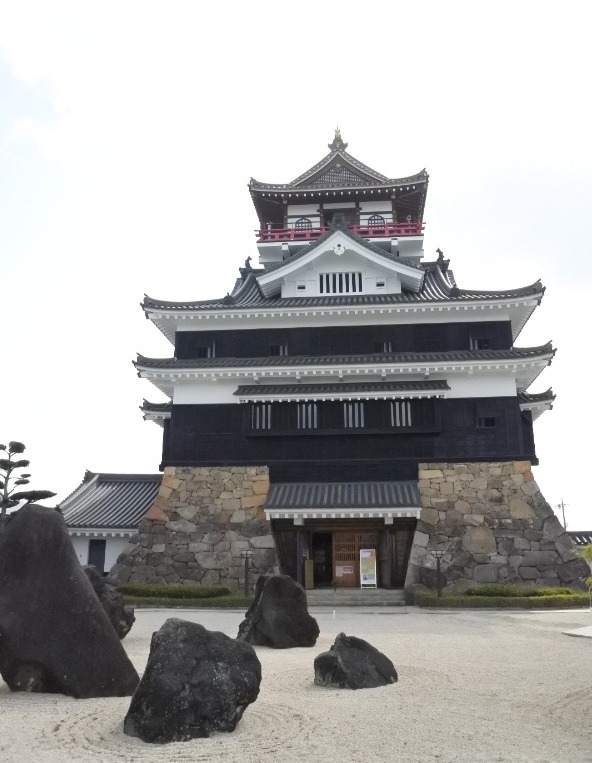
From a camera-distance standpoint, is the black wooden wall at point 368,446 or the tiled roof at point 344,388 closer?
the tiled roof at point 344,388

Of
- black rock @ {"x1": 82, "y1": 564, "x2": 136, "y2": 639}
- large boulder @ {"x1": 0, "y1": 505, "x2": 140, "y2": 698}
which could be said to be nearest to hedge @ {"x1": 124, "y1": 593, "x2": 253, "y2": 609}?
black rock @ {"x1": 82, "y1": 564, "x2": 136, "y2": 639}

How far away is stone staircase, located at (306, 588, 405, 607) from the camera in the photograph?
20.8m

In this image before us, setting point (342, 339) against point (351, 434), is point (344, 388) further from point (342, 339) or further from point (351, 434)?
point (342, 339)

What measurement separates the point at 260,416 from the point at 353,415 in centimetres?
A: 354

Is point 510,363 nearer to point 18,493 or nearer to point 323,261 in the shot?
point 323,261

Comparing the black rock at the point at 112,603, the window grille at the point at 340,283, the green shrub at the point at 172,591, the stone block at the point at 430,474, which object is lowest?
the green shrub at the point at 172,591

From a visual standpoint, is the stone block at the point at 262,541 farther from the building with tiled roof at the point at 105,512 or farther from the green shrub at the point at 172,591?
the building with tiled roof at the point at 105,512

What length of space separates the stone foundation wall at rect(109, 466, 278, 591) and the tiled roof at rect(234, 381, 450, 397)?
2.91 meters

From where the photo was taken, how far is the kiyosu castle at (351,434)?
72.8 feet

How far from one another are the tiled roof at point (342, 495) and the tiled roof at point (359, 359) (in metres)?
4.51

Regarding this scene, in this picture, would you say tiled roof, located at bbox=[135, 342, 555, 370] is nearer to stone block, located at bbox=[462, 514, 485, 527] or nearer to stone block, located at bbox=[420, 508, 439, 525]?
stone block, located at bbox=[420, 508, 439, 525]

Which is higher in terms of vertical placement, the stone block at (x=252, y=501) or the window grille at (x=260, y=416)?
the window grille at (x=260, y=416)

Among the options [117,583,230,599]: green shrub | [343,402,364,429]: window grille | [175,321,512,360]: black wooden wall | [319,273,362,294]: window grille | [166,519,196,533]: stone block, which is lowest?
[117,583,230,599]: green shrub

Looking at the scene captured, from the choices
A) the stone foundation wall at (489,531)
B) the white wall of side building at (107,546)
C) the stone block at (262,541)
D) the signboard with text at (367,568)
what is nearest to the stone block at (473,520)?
the stone foundation wall at (489,531)
